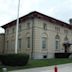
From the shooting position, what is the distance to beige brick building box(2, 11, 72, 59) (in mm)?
41188

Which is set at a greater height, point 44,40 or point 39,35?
point 39,35

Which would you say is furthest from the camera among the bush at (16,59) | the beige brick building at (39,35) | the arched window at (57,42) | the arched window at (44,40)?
the arched window at (57,42)

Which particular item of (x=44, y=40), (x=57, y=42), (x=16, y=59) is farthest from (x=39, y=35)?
(x=16, y=59)

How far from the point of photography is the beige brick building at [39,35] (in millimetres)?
41188

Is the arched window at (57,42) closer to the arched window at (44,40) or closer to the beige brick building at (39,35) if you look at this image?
the beige brick building at (39,35)

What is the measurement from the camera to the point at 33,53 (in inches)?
1622

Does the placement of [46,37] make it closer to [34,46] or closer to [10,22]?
[34,46]

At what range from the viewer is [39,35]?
4175cm

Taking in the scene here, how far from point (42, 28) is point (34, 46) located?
13.7ft

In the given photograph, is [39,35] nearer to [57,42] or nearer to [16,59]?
[57,42]

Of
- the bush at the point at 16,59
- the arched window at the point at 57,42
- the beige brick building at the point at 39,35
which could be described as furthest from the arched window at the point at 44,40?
the bush at the point at 16,59

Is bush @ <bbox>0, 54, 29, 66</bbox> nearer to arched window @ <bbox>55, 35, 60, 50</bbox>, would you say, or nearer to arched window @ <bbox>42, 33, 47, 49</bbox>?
arched window @ <bbox>42, 33, 47, 49</bbox>

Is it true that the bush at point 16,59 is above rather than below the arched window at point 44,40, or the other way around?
below

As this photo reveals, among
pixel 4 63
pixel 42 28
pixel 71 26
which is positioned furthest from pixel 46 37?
pixel 4 63
